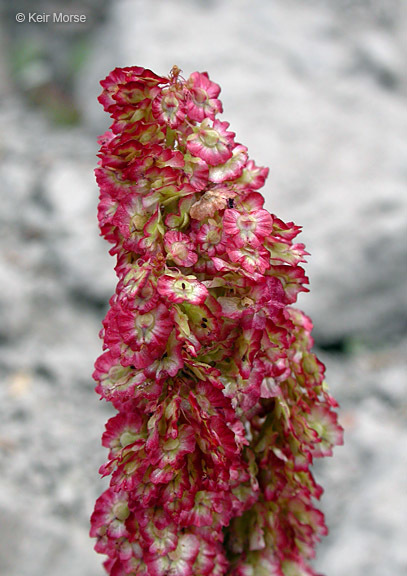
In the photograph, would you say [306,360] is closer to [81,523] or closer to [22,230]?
[81,523]

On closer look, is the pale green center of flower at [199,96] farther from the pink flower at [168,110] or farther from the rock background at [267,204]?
the rock background at [267,204]

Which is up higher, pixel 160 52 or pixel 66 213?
pixel 160 52

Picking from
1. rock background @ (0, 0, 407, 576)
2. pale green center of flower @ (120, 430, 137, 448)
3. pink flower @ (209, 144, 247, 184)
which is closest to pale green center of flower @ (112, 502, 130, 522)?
pale green center of flower @ (120, 430, 137, 448)

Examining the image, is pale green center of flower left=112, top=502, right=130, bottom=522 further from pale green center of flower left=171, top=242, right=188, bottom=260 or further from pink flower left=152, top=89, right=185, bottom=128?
pink flower left=152, top=89, right=185, bottom=128

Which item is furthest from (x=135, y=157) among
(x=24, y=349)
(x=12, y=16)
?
(x=12, y=16)

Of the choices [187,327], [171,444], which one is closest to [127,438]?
[171,444]

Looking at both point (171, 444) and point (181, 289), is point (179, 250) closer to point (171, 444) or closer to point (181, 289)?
point (181, 289)

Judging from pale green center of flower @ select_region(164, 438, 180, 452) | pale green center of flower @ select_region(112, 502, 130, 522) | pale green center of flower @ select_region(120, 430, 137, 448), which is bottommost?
pale green center of flower @ select_region(112, 502, 130, 522)
